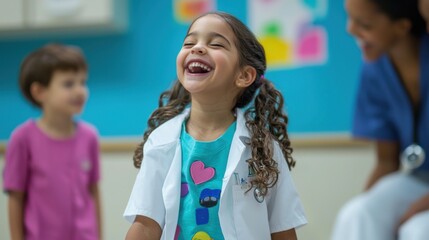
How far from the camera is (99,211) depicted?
1.34m

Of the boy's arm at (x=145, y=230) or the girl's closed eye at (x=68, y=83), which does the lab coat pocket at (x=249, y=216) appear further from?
the girl's closed eye at (x=68, y=83)

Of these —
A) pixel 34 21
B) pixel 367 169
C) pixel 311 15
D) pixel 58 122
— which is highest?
pixel 34 21

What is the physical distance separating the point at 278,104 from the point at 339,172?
2.98 feet

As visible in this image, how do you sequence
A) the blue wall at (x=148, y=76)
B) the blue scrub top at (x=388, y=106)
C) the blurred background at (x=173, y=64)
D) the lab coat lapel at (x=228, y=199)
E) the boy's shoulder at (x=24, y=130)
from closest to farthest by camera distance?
the lab coat lapel at (x=228, y=199)
the blue scrub top at (x=388, y=106)
the boy's shoulder at (x=24, y=130)
the blurred background at (x=173, y=64)
the blue wall at (x=148, y=76)

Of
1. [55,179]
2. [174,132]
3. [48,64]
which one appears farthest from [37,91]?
[174,132]

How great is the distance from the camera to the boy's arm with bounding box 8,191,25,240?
4.55 ft

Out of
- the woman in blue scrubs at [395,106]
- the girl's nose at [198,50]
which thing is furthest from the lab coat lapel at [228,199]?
the woman in blue scrubs at [395,106]

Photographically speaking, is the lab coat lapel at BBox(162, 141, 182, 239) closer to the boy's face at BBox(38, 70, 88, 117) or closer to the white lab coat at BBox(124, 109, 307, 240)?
the white lab coat at BBox(124, 109, 307, 240)

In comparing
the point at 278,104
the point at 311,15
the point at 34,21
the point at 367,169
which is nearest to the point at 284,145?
the point at 278,104

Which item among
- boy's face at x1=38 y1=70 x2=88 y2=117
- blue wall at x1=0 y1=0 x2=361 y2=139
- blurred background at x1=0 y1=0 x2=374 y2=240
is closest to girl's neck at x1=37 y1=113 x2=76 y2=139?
boy's face at x1=38 y1=70 x2=88 y2=117

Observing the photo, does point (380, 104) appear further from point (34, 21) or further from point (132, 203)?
point (34, 21)

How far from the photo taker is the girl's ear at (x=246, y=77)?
2.68 feet

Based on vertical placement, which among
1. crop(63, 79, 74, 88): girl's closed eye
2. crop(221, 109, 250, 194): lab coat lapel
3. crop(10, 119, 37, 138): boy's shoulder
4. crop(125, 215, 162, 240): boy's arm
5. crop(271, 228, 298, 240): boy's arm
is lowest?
crop(271, 228, 298, 240): boy's arm

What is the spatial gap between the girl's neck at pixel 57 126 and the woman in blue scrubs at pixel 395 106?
701mm
